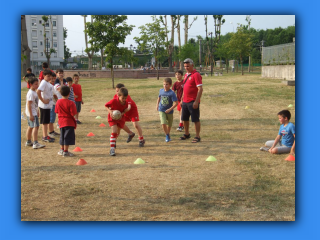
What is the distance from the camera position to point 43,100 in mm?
8273

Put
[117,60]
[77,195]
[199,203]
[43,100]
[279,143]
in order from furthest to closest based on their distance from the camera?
[117,60] < [43,100] < [279,143] < [77,195] < [199,203]

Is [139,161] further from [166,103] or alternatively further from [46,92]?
[46,92]

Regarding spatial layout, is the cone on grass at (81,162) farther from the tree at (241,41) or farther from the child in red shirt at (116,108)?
the tree at (241,41)

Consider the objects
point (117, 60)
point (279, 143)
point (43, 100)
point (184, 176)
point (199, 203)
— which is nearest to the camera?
point (199, 203)

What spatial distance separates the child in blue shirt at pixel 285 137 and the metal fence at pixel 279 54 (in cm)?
1896

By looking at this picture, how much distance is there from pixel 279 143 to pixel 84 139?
4900mm

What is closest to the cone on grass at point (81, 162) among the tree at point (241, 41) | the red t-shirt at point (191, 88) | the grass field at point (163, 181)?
the grass field at point (163, 181)

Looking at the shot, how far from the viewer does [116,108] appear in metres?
7.75

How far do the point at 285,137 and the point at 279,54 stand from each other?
79.4ft

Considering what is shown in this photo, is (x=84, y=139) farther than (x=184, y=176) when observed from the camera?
Yes

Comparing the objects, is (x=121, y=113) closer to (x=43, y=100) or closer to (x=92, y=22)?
(x=43, y=100)

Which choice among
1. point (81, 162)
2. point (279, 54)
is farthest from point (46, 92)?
point (279, 54)

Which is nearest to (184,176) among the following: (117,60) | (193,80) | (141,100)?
(193,80)

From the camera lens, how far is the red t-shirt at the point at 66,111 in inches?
289
